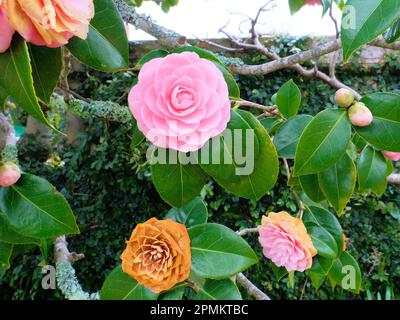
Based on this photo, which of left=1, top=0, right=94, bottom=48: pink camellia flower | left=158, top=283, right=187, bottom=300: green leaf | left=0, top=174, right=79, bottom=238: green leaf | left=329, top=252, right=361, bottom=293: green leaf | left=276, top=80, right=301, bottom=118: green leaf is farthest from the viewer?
left=329, top=252, right=361, bottom=293: green leaf

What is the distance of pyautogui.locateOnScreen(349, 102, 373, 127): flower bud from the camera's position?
0.59 m

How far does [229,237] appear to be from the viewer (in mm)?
665

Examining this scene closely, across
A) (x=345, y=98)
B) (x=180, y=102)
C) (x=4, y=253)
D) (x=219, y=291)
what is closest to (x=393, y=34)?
(x=345, y=98)

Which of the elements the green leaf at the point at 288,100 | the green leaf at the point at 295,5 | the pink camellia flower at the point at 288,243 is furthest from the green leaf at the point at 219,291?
the green leaf at the point at 295,5

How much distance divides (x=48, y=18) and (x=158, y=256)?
1.30 ft

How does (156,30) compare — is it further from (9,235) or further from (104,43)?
(9,235)

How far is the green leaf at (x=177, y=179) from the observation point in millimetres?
565

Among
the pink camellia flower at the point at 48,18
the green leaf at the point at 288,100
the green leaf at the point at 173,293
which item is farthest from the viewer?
the green leaf at the point at 288,100

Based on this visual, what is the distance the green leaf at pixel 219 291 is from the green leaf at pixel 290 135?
0.25m

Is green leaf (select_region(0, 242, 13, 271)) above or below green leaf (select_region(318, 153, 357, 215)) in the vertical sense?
below

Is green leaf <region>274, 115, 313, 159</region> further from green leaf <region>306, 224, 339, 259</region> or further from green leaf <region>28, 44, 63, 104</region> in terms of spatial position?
green leaf <region>28, 44, 63, 104</region>

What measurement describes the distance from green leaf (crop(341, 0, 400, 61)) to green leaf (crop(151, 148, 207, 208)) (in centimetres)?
26

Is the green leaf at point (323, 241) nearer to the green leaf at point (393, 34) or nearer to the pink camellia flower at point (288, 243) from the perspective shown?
the pink camellia flower at point (288, 243)

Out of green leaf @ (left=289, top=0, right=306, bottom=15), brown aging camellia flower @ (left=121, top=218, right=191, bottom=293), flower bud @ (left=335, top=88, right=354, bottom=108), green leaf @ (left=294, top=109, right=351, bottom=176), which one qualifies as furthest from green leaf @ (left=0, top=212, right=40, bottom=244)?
green leaf @ (left=289, top=0, right=306, bottom=15)
